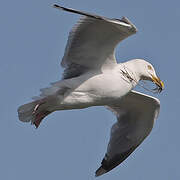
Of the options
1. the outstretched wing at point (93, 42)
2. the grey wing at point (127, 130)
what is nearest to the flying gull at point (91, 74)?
the outstretched wing at point (93, 42)

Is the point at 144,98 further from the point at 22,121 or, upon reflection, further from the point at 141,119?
the point at 22,121

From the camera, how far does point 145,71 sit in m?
11.1

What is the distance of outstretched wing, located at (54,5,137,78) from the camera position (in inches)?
394

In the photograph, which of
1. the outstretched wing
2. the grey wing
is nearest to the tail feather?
the outstretched wing

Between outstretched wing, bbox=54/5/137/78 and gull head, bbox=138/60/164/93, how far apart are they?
65cm

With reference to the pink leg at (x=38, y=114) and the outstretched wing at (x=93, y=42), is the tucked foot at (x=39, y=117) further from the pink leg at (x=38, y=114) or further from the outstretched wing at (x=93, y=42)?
the outstretched wing at (x=93, y=42)

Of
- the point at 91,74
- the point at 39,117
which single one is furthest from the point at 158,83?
the point at 39,117

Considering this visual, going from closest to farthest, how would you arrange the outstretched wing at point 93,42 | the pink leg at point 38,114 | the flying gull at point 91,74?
the outstretched wing at point 93,42
the flying gull at point 91,74
the pink leg at point 38,114

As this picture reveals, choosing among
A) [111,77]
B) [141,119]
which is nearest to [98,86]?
[111,77]

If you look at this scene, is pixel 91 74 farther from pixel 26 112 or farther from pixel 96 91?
pixel 26 112

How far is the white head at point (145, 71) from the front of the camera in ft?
35.9

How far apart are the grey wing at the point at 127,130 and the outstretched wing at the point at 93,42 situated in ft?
4.65

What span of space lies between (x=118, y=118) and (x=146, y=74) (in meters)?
1.50

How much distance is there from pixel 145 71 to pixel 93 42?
1142 millimetres
